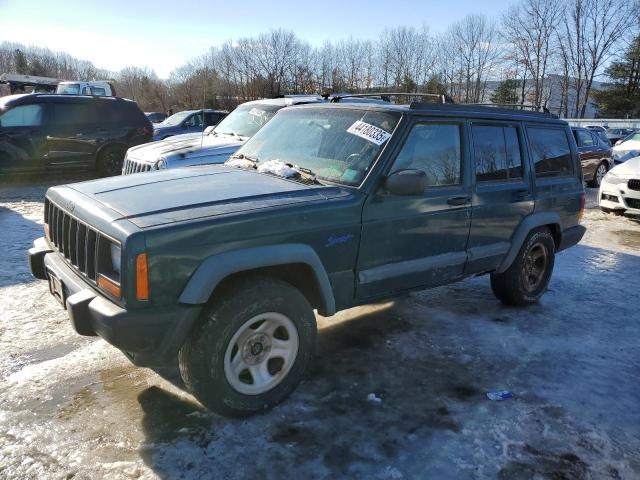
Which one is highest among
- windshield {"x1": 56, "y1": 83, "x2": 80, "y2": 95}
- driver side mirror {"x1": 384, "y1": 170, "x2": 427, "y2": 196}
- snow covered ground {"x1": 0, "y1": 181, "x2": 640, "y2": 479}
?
windshield {"x1": 56, "y1": 83, "x2": 80, "y2": 95}

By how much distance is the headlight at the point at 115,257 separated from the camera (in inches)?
106

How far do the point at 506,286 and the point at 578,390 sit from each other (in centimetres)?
149

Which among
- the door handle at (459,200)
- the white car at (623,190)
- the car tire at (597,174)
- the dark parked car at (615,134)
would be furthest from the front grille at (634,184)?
the dark parked car at (615,134)

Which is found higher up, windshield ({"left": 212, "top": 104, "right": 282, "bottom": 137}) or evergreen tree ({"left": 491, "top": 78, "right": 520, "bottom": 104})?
evergreen tree ({"left": 491, "top": 78, "right": 520, "bottom": 104})

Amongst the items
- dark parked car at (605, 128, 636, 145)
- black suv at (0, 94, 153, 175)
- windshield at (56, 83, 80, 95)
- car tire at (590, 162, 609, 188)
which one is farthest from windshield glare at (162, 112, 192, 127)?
dark parked car at (605, 128, 636, 145)

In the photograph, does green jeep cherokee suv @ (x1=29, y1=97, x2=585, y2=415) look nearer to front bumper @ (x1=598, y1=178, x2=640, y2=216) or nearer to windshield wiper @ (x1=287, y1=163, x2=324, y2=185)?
windshield wiper @ (x1=287, y1=163, x2=324, y2=185)

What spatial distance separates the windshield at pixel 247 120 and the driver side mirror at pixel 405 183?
5.34 metres

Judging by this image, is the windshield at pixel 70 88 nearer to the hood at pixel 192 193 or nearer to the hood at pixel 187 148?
the hood at pixel 187 148

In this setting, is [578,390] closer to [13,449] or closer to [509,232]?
[509,232]

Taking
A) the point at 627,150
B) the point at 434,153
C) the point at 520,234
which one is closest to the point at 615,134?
the point at 627,150

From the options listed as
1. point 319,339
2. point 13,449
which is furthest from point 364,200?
point 13,449

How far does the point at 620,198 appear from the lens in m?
8.98

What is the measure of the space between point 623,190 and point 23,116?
1207 cm

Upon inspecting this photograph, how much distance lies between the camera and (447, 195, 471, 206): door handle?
12.6 feet
